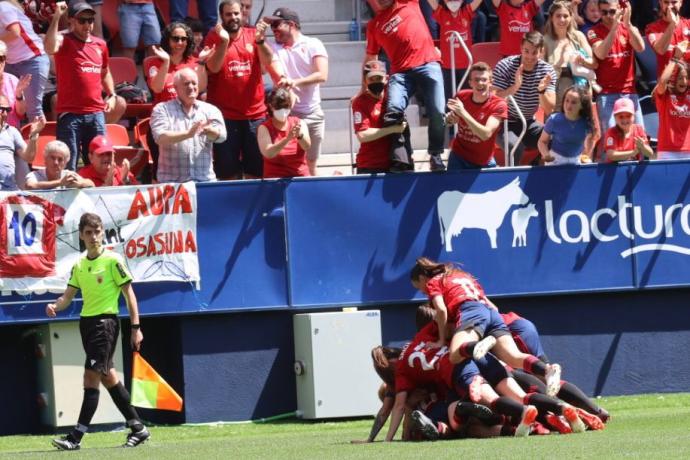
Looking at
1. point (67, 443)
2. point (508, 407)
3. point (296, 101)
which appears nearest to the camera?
point (508, 407)

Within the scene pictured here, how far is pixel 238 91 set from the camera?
48.7 ft

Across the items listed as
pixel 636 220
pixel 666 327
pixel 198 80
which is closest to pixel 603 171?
pixel 636 220

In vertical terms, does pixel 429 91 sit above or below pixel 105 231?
above

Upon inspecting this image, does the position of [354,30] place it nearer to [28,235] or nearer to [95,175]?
[95,175]

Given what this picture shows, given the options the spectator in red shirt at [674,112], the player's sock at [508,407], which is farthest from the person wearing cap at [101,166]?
the spectator in red shirt at [674,112]

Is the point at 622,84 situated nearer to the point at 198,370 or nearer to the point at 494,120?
the point at 494,120

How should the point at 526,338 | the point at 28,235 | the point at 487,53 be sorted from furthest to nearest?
the point at 487,53 → the point at 28,235 → the point at 526,338

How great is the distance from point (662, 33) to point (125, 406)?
8051mm

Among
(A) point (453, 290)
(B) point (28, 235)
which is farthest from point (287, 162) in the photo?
(A) point (453, 290)

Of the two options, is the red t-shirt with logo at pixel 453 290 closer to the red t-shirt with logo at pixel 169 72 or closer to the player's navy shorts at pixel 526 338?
the player's navy shorts at pixel 526 338

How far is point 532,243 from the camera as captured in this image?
14734 millimetres

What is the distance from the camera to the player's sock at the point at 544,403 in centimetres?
1082

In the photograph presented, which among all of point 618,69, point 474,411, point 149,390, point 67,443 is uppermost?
point 618,69

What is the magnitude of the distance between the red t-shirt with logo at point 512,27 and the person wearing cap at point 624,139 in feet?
10.9
